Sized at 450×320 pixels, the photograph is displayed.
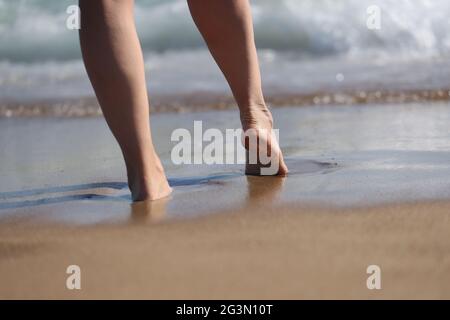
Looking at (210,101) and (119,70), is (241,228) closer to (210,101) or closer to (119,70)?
(119,70)

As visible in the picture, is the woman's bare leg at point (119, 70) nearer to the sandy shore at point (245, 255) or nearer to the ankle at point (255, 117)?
the sandy shore at point (245, 255)

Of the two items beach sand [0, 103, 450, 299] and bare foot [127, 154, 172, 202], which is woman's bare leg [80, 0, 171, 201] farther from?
beach sand [0, 103, 450, 299]

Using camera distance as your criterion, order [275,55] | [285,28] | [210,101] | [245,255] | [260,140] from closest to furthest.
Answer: [245,255] < [260,140] < [210,101] < [275,55] < [285,28]

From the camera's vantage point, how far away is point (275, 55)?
6371 mm

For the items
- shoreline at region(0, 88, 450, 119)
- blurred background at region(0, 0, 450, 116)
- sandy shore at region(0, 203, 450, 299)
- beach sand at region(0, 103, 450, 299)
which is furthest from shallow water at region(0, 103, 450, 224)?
blurred background at region(0, 0, 450, 116)

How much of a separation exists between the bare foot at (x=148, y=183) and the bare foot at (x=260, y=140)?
0.34m

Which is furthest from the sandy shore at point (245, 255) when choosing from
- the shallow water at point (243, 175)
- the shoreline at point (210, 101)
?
the shoreline at point (210, 101)

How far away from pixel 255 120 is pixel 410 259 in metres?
0.88

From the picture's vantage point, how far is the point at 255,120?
2.10 metres

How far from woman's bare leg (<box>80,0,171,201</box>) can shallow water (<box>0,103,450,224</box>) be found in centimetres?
16

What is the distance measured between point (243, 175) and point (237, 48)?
1.16ft

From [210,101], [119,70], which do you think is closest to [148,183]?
[119,70]
